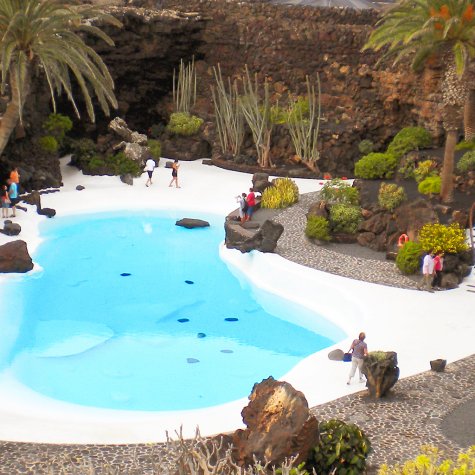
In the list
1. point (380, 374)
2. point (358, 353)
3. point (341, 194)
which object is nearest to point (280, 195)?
point (341, 194)

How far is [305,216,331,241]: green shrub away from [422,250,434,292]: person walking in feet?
12.5

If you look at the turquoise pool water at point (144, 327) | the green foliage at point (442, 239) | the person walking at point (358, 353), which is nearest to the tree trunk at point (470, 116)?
the green foliage at point (442, 239)

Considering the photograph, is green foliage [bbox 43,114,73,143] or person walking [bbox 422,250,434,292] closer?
person walking [bbox 422,250,434,292]

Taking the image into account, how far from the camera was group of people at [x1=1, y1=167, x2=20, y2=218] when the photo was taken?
988 inches

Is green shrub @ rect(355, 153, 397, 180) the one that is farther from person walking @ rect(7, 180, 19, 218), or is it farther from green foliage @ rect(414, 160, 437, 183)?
person walking @ rect(7, 180, 19, 218)

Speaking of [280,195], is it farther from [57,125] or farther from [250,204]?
[57,125]

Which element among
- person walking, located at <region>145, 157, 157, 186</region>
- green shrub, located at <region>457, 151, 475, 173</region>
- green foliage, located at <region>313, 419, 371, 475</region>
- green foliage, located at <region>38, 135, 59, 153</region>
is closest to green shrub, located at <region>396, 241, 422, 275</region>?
green shrub, located at <region>457, 151, 475, 173</region>

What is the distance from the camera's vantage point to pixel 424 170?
25531 mm

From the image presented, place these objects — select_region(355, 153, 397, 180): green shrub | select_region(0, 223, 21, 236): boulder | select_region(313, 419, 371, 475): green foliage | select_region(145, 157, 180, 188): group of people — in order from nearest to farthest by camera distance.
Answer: select_region(313, 419, 371, 475): green foliage, select_region(0, 223, 21, 236): boulder, select_region(355, 153, 397, 180): green shrub, select_region(145, 157, 180, 188): group of people

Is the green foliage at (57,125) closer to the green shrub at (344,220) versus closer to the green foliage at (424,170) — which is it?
the green shrub at (344,220)

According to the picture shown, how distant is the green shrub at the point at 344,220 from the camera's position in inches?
923

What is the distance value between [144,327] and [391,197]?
333 inches

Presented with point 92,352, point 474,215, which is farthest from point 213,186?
point 92,352

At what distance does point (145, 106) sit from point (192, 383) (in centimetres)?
2132
